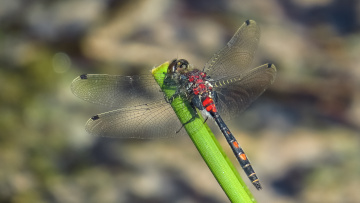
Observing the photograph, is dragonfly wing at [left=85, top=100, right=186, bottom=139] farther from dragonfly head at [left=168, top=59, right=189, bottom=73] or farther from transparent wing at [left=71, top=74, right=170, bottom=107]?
dragonfly head at [left=168, top=59, right=189, bottom=73]

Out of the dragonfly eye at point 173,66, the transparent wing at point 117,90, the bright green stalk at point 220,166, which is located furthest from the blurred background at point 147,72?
the bright green stalk at point 220,166

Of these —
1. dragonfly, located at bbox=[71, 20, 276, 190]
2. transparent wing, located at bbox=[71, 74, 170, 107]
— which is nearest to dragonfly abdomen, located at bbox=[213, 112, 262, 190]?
dragonfly, located at bbox=[71, 20, 276, 190]

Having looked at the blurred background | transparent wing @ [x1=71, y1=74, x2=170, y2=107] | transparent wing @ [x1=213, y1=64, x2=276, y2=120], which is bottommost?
transparent wing @ [x1=213, y1=64, x2=276, y2=120]

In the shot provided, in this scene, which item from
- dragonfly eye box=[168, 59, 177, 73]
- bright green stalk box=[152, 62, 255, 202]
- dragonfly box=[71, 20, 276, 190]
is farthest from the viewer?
dragonfly box=[71, 20, 276, 190]

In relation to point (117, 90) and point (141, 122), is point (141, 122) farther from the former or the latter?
point (117, 90)

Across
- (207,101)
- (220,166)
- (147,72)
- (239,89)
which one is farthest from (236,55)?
(147,72)

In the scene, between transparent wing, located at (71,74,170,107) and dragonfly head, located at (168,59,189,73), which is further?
transparent wing, located at (71,74,170,107)
